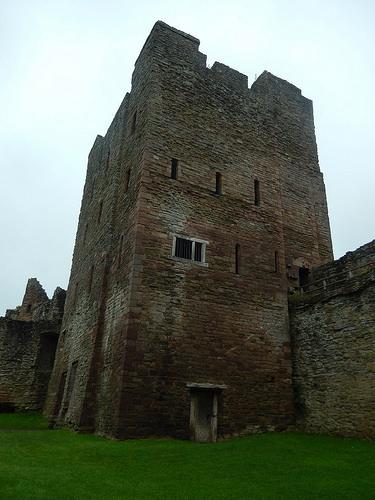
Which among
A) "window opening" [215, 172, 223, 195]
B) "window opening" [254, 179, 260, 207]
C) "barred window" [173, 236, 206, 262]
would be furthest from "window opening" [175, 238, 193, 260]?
"window opening" [254, 179, 260, 207]

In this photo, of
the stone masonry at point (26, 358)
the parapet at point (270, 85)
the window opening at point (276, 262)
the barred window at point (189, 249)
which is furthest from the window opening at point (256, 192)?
the stone masonry at point (26, 358)

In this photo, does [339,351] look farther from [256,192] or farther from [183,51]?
[183,51]

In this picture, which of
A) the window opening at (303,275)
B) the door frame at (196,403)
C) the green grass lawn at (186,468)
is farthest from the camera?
the window opening at (303,275)

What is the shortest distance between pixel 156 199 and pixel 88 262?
21.2 ft

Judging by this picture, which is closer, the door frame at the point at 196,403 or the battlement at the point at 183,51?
the door frame at the point at 196,403

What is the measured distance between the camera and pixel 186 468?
374 inches

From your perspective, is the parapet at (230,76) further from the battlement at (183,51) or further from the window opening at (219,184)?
the window opening at (219,184)

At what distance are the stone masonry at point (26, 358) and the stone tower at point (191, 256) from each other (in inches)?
97.9

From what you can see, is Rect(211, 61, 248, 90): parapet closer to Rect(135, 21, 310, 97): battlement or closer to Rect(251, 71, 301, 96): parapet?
Rect(135, 21, 310, 97): battlement

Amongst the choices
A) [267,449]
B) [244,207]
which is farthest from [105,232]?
[267,449]

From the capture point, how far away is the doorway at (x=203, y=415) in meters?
13.4

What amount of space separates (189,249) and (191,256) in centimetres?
26

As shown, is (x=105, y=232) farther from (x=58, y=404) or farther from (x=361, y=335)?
(x=361, y=335)

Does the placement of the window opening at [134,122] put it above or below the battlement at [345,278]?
above
